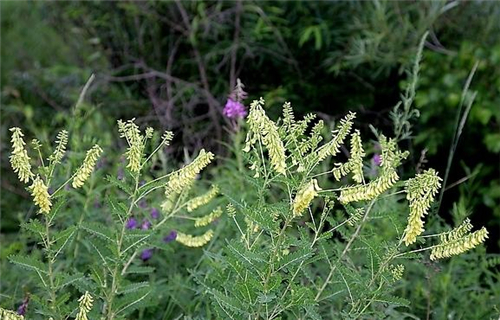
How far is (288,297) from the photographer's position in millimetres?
→ 1680

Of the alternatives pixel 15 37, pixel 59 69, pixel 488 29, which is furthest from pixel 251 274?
pixel 15 37

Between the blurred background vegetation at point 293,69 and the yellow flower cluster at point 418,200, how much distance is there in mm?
2120

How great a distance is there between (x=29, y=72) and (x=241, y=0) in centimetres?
165

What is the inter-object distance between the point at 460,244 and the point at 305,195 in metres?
0.34

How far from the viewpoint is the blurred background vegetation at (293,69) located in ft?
12.7

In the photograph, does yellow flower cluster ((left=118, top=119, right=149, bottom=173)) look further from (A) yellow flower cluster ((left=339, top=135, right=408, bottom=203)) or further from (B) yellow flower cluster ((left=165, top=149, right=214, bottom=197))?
(A) yellow flower cluster ((left=339, top=135, right=408, bottom=203))

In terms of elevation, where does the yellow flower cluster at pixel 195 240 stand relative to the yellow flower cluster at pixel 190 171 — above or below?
below

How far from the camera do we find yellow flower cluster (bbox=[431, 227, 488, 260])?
4.89ft

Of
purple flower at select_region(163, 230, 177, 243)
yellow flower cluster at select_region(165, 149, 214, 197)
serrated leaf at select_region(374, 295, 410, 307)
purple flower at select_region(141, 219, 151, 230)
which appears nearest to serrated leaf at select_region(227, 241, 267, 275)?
yellow flower cluster at select_region(165, 149, 214, 197)

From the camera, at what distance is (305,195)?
4.56 feet

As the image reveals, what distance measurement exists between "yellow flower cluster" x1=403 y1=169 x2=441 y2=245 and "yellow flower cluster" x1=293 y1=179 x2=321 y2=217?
0.20 meters

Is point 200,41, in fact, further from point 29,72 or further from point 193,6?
point 29,72

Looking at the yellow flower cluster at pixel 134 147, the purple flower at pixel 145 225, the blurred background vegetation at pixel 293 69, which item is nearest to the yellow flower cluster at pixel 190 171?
the yellow flower cluster at pixel 134 147

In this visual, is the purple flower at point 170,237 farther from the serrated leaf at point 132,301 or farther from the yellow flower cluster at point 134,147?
the yellow flower cluster at point 134,147
